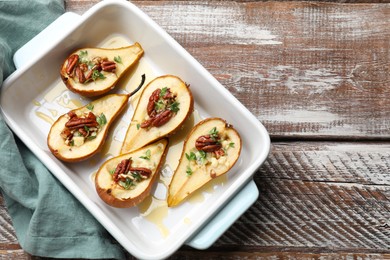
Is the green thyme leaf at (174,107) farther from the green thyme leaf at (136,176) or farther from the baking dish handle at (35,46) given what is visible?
the baking dish handle at (35,46)

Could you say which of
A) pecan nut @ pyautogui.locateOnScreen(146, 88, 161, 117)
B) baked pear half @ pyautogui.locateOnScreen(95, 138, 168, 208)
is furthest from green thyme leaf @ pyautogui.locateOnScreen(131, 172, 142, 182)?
pecan nut @ pyautogui.locateOnScreen(146, 88, 161, 117)

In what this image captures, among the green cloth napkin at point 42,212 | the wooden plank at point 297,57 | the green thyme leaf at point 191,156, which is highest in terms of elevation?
the wooden plank at point 297,57

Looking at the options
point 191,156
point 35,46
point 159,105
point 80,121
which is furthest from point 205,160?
point 35,46

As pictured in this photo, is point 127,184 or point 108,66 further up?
point 108,66

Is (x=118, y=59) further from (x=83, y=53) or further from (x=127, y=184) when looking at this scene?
(x=127, y=184)

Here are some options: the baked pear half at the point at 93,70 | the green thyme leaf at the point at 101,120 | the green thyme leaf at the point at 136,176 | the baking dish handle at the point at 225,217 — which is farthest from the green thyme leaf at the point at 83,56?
the baking dish handle at the point at 225,217

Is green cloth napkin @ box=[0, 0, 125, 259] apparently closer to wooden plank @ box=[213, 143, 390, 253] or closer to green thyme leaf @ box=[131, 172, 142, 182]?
green thyme leaf @ box=[131, 172, 142, 182]
